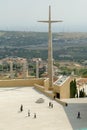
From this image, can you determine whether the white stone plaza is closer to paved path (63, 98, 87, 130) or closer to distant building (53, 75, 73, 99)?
paved path (63, 98, 87, 130)

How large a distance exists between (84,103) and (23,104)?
4.48 m

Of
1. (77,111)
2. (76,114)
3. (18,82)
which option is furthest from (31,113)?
(18,82)

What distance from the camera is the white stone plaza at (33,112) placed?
930 inches

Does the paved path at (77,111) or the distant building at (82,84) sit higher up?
the paved path at (77,111)

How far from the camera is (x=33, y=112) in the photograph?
1070 inches

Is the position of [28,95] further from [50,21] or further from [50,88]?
[50,21]

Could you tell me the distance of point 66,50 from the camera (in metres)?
199

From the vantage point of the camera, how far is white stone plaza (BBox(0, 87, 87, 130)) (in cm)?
2361

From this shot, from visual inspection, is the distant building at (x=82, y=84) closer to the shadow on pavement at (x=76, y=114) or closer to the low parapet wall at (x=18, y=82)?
the low parapet wall at (x=18, y=82)

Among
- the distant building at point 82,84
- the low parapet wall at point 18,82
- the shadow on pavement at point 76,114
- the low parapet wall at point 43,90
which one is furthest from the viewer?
the distant building at point 82,84

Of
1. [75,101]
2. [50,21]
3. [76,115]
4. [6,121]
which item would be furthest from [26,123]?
[50,21]

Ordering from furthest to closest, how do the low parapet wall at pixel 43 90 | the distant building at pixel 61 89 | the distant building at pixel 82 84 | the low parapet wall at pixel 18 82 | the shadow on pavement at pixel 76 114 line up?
the distant building at pixel 82 84 → the low parapet wall at pixel 18 82 → the distant building at pixel 61 89 → the low parapet wall at pixel 43 90 → the shadow on pavement at pixel 76 114

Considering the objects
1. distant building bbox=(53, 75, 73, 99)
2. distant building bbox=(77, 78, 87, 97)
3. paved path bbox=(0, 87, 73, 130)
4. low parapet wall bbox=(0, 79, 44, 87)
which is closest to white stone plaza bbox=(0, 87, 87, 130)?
paved path bbox=(0, 87, 73, 130)

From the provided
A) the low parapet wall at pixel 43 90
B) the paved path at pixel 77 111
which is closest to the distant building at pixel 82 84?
the low parapet wall at pixel 43 90
